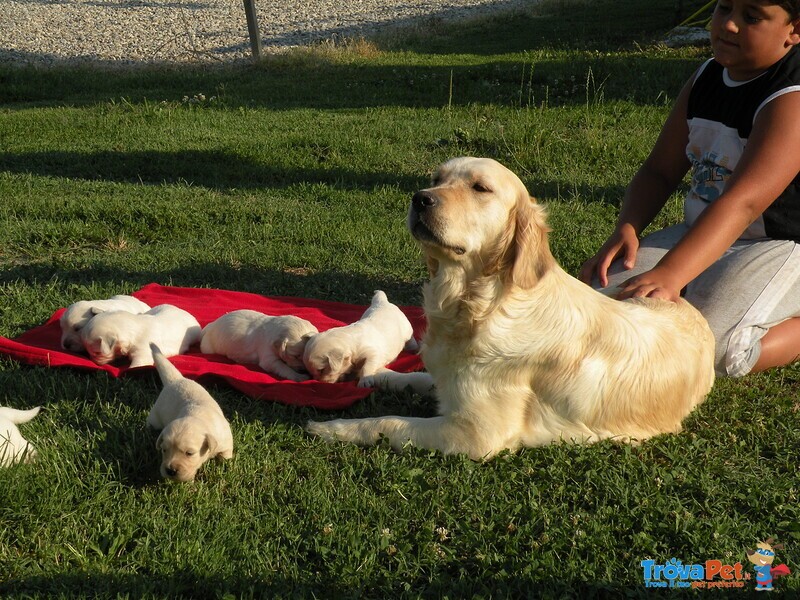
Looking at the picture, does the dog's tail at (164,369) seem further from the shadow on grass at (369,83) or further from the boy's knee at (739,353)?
the shadow on grass at (369,83)

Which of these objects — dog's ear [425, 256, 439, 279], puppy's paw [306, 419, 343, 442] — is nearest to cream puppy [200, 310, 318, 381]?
puppy's paw [306, 419, 343, 442]

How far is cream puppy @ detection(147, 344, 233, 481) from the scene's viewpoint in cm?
311

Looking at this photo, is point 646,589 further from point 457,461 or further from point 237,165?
point 237,165

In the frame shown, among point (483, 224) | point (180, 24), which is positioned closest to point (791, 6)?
point (483, 224)

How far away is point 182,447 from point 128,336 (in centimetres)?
135

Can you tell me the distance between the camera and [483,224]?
3.30 meters

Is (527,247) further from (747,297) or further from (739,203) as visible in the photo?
(747,297)

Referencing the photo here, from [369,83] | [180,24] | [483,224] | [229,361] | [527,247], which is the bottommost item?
[180,24]

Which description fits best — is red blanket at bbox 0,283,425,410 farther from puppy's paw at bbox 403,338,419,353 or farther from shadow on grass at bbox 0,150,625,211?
shadow on grass at bbox 0,150,625,211

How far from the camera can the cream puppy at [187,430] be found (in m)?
3.11

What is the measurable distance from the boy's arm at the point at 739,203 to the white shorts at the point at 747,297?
388 mm

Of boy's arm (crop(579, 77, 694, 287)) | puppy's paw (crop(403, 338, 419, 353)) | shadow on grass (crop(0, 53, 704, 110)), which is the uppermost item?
boy's arm (crop(579, 77, 694, 287))

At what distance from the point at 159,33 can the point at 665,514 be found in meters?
22.0

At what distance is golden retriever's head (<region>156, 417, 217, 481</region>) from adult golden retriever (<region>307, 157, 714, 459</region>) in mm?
695
